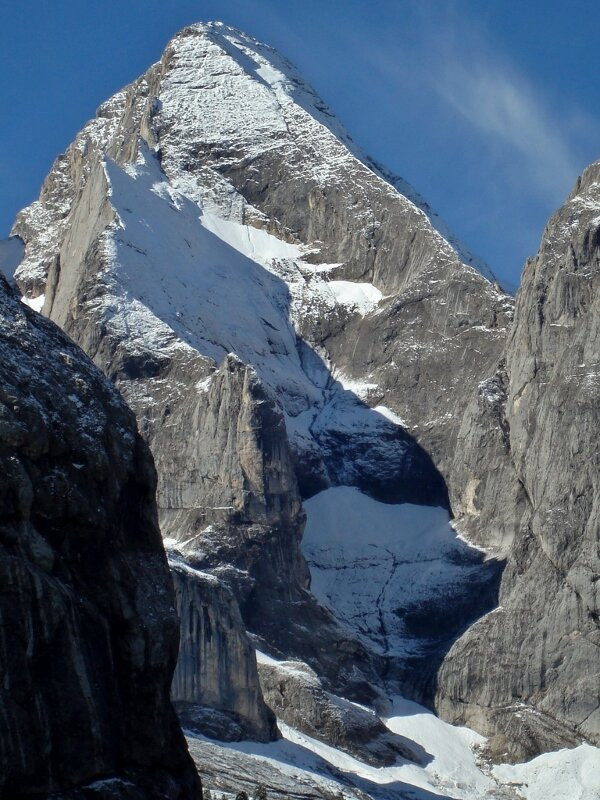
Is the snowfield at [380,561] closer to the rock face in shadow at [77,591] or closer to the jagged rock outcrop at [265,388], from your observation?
the jagged rock outcrop at [265,388]

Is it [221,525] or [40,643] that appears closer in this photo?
[40,643]

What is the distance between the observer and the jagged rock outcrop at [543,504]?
150875 millimetres

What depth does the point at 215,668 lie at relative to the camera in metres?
142

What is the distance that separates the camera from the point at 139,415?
564 ft

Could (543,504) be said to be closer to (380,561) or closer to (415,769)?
(380,561)

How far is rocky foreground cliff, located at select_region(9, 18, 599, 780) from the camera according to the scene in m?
152

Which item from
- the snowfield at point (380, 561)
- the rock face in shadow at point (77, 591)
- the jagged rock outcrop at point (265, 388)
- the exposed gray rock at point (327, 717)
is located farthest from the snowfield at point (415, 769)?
the rock face in shadow at point (77, 591)

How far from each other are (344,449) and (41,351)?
114817 millimetres

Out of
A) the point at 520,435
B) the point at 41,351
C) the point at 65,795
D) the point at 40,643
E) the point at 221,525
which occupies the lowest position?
the point at 65,795

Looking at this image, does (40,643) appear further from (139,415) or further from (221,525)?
(139,415)

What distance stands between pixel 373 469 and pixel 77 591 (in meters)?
116

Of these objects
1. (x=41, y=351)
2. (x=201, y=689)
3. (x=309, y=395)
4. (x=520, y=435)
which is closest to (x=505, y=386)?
(x=520, y=435)

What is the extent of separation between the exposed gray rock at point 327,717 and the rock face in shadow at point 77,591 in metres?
74.1

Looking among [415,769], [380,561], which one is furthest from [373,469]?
[415,769]
